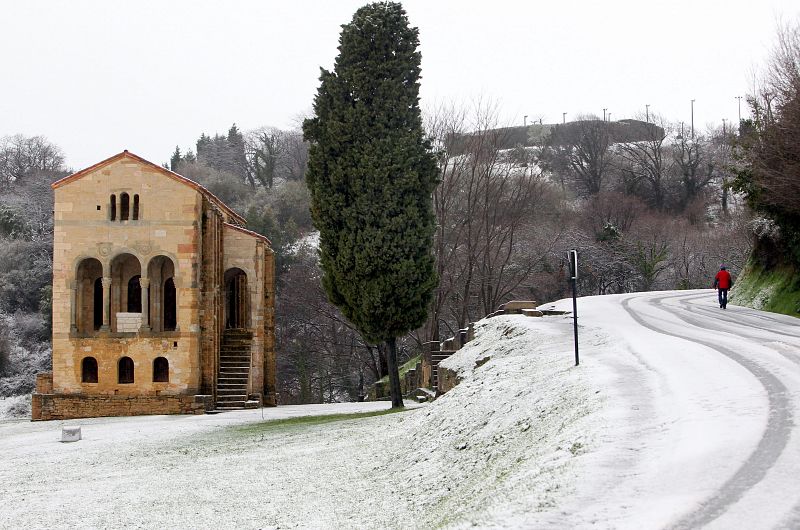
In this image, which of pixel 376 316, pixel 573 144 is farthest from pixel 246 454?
pixel 573 144

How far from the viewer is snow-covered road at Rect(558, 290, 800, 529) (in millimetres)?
7781

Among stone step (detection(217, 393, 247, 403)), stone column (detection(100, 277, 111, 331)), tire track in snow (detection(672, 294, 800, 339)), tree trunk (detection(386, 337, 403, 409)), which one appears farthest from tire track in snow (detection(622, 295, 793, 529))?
stone column (detection(100, 277, 111, 331))

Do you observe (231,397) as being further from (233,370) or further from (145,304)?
(145,304)

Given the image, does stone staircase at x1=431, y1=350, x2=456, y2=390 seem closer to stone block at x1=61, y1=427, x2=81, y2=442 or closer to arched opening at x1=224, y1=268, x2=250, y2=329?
arched opening at x1=224, y1=268, x2=250, y2=329

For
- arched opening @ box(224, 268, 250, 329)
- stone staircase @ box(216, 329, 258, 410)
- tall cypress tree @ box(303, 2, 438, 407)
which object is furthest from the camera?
arched opening @ box(224, 268, 250, 329)

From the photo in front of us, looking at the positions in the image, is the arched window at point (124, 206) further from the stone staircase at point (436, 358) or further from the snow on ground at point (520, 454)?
the stone staircase at point (436, 358)

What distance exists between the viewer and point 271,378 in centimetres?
3719

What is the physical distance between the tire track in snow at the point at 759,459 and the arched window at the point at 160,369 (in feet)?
82.1

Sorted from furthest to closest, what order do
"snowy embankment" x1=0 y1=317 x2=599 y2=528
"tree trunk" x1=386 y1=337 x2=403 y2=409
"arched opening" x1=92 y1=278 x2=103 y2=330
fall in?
"arched opening" x1=92 y1=278 x2=103 y2=330 → "tree trunk" x1=386 y1=337 x2=403 y2=409 → "snowy embankment" x1=0 y1=317 x2=599 y2=528

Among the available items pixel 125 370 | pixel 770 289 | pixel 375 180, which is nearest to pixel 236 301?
pixel 125 370

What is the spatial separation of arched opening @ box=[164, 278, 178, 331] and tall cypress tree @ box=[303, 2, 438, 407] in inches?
448

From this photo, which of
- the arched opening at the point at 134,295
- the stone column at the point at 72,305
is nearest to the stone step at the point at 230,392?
the arched opening at the point at 134,295

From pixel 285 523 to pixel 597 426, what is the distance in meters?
4.74

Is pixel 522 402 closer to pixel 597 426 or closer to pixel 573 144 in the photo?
pixel 597 426
